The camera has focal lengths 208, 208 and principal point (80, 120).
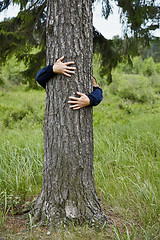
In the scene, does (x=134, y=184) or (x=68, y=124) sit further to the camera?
(x=134, y=184)

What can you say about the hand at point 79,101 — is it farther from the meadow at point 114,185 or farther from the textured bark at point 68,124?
the meadow at point 114,185

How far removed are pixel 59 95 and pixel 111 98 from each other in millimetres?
12430

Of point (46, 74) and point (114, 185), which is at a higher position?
point (46, 74)

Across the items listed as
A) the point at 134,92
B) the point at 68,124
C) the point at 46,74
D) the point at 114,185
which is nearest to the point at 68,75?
the point at 46,74

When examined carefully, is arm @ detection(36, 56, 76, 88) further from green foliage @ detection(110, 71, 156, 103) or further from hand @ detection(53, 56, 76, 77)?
green foliage @ detection(110, 71, 156, 103)

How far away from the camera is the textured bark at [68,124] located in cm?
190

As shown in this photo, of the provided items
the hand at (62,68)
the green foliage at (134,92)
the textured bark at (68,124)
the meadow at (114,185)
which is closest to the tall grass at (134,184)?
the meadow at (114,185)

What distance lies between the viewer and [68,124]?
75.6 inches

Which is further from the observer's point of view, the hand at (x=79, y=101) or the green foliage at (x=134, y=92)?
the green foliage at (x=134, y=92)

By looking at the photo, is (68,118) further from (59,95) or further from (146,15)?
(146,15)

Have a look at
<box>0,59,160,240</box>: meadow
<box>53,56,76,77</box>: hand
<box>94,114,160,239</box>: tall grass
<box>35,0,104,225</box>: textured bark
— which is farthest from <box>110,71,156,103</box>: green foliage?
<box>53,56,76,77</box>: hand

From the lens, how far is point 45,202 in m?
2.01

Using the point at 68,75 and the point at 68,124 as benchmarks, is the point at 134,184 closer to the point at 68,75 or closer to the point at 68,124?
the point at 68,124

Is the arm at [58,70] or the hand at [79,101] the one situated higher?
the arm at [58,70]
